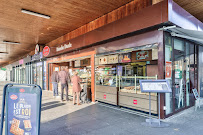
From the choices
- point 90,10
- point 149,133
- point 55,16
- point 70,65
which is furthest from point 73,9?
point 70,65

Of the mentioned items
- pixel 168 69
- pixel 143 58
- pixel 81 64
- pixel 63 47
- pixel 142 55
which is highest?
pixel 63 47

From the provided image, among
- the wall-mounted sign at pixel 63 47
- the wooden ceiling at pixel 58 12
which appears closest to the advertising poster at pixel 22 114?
the wooden ceiling at pixel 58 12

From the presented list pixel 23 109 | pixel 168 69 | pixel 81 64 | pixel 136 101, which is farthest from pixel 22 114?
pixel 81 64

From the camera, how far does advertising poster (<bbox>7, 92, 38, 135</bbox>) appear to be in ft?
8.11

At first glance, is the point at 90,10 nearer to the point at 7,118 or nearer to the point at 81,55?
the point at 81,55

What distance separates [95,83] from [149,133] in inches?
160

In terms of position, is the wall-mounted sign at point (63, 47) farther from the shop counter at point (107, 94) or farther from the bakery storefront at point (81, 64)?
the shop counter at point (107, 94)

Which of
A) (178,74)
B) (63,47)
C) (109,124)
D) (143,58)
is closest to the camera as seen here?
(109,124)

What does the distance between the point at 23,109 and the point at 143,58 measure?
5575 millimetres

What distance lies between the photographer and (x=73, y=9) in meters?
5.97

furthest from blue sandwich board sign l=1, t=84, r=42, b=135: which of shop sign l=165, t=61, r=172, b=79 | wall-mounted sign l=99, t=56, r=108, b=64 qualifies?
wall-mounted sign l=99, t=56, r=108, b=64

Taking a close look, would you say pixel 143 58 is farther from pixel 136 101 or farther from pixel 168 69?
pixel 136 101

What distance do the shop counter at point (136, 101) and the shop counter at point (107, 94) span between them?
0.26 meters

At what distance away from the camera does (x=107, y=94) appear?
648 cm
